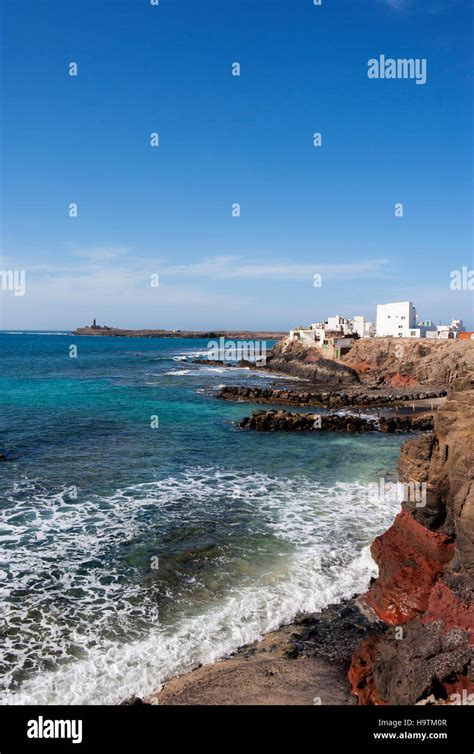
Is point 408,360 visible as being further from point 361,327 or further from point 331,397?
point 361,327

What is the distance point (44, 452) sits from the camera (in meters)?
28.7

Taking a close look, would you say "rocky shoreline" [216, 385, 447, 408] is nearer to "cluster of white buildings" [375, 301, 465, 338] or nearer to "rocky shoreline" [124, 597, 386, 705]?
"cluster of white buildings" [375, 301, 465, 338]

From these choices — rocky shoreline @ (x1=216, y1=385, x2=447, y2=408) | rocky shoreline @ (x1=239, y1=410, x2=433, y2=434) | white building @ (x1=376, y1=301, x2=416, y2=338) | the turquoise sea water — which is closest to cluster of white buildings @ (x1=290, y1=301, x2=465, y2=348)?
white building @ (x1=376, y1=301, x2=416, y2=338)

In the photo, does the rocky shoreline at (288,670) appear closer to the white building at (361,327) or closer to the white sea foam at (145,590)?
the white sea foam at (145,590)

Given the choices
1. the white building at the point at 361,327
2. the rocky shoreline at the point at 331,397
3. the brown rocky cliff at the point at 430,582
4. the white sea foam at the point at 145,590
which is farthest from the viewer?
the white building at the point at 361,327

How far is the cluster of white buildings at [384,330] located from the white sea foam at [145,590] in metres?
51.3

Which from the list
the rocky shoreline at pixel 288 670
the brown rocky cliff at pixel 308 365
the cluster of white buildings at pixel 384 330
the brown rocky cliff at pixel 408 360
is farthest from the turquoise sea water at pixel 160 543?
the cluster of white buildings at pixel 384 330

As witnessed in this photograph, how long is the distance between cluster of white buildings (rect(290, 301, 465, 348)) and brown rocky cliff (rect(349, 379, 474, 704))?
57.6 meters

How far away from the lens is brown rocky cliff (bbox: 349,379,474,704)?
8.93 metres

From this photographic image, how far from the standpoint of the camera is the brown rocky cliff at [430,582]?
8.93 meters

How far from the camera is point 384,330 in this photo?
8081 centimetres
